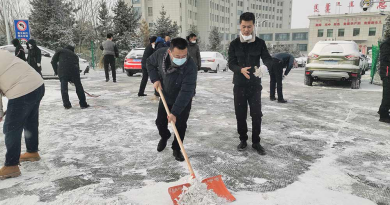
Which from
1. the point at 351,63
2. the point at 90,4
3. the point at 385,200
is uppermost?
the point at 90,4

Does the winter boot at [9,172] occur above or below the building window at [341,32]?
below

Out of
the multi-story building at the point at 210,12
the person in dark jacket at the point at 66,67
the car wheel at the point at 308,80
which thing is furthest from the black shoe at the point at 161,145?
the multi-story building at the point at 210,12

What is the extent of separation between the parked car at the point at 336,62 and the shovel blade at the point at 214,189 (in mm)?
8322

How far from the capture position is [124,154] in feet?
12.3

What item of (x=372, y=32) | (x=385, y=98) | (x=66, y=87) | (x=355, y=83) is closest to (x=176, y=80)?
(x=66, y=87)

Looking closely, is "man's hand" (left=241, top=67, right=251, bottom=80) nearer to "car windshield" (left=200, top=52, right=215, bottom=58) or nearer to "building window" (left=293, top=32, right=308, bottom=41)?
"car windshield" (left=200, top=52, right=215, bottom=58)

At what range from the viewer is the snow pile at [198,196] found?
95.3 inches

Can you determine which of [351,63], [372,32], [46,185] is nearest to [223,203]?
[46,185]

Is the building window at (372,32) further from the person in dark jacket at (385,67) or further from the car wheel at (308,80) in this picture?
the person in dark jacket at (385,67)

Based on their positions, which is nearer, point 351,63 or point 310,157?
point 310,157

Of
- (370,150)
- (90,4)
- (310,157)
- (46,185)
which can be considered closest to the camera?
(46,185)

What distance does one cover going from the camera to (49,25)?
19.3 metres

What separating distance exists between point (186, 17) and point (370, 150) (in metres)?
53.1

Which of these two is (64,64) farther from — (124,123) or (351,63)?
(351,63)
